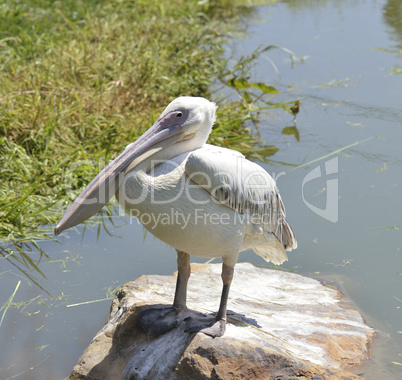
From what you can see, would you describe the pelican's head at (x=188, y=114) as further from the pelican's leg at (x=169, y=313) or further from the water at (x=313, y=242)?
the water at (x=313, y=242)

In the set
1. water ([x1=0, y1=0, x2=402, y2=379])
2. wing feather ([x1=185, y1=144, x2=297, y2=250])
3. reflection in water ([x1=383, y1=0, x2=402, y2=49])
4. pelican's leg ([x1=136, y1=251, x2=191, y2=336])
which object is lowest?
water ([x1=0, y1=0, x2=402, y2=379])

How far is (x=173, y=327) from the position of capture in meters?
3.20

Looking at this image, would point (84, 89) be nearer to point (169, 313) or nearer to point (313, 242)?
point (313, 242)

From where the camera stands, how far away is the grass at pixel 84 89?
5285 mm

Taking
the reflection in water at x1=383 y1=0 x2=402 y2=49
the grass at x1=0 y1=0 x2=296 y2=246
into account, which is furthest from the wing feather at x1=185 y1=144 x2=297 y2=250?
the reflection in water at x1=383 y1=0 x2=402 y2=49

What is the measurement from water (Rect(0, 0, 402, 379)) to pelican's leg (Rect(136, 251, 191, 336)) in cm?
64

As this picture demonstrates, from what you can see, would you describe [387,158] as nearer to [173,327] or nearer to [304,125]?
[304,125]

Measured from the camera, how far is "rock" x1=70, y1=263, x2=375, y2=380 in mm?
2914

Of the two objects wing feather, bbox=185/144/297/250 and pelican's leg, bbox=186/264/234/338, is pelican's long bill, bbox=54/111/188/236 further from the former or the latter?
pelican's leg, bbox=186/264/234/338

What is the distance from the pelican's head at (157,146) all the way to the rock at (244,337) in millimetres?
724

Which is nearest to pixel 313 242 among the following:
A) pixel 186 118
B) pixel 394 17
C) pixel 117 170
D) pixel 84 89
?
pixel 186 118

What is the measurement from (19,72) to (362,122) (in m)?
3.79

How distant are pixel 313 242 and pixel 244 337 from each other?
1.84 metres

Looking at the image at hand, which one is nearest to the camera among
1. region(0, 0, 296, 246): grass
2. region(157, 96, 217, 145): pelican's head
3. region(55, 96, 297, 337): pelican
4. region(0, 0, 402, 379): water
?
region(55, 96, 297, 337): pelican
